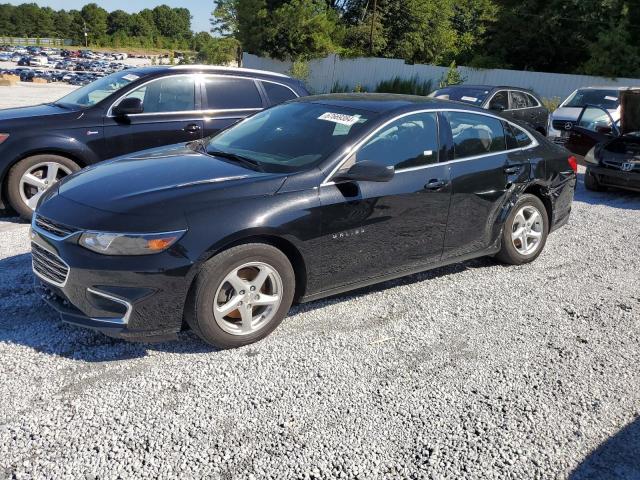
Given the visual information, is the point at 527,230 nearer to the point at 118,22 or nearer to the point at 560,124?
the point at 560,124

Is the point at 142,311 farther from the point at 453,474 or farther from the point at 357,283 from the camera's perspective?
the point at 453,474

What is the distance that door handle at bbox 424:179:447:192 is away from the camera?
14.3 ft

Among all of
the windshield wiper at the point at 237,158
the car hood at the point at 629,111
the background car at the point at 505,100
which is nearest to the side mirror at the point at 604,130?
the car hood at the point at 629,111

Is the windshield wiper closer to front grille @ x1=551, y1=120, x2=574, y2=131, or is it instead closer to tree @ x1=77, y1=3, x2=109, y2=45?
front grille @ x1=551, y1=120, x2=574, y2=131

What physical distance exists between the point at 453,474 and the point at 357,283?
1.71 m

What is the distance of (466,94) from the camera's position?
41.1ft

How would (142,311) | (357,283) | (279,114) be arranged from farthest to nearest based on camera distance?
(279,114), (357,283), (142,311)

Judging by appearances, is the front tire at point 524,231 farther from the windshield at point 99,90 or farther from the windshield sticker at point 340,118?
the windshield at point 99,90

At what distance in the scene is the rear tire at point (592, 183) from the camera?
9172 millimetres

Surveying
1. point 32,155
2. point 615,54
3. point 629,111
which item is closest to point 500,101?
point 629,111

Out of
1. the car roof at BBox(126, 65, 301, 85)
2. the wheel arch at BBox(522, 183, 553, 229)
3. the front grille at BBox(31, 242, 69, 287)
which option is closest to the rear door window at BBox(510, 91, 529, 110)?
the car roof at BBox(126, 65, 301, 85)

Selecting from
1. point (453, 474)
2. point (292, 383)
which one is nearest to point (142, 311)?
point (292, 383)

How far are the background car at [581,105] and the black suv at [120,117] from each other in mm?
8032

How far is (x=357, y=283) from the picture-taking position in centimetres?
411
